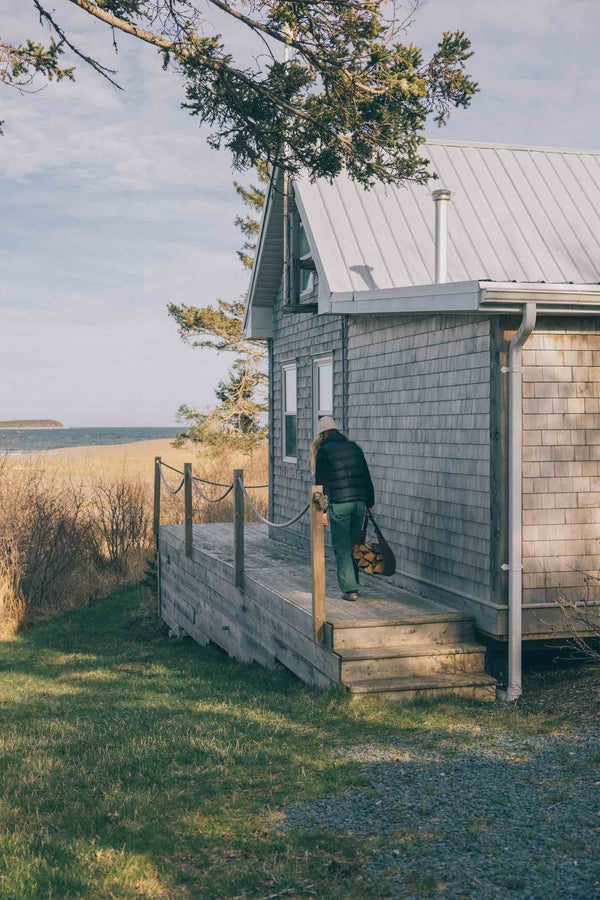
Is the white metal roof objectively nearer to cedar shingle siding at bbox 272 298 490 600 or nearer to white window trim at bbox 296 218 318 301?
cedar shingle siding at bbox 272 298 490 600

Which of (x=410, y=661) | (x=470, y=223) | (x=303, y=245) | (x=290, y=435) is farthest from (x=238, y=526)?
(x=303, y=245)

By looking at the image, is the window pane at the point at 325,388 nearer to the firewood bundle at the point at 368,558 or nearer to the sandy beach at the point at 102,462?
the firewood bundle at the point at 368,558

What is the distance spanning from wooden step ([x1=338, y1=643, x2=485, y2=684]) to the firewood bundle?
3.43 feet

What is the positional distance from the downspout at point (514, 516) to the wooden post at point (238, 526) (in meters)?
3.64

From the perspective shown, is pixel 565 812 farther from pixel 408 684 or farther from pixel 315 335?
pixel 315 335

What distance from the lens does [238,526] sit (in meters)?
10.3

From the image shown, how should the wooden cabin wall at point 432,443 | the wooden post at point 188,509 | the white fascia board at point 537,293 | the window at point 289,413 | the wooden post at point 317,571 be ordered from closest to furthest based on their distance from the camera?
the white fascia board at point 537,293, the wooden post at point 317,571, the wooden cabin wall at point 432,443, the wooden post at point 188,509, the window at point 289,413

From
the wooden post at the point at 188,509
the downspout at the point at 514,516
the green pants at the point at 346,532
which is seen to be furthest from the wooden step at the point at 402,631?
the wooden post at the point at 188,509

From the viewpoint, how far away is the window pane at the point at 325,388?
12500 mm

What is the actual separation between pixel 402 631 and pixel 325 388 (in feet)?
19.0

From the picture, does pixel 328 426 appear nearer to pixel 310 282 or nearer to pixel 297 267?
pixel 297 267

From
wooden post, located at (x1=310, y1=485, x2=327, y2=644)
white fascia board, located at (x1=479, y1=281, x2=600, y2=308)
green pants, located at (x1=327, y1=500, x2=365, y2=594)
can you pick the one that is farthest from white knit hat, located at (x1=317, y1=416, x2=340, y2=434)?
white fascia board, located at (x1=479, y1=281, x2=600, y2=308)

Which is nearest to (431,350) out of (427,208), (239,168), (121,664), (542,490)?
(542,490)

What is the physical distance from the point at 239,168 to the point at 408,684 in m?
5.70
